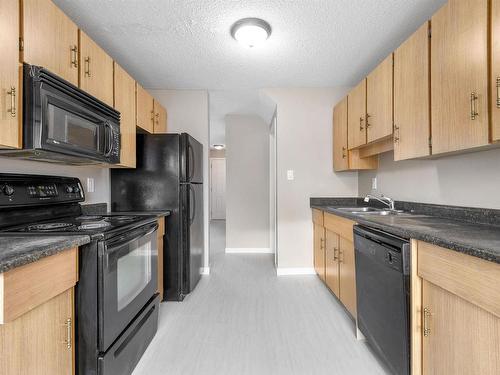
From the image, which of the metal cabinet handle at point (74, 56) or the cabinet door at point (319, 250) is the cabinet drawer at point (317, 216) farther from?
the metal cabinet handle at point (74, 56)

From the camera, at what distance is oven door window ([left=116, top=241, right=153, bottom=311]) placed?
4.57 ft

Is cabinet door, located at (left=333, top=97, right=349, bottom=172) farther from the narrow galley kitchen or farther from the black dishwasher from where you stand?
Answer: the black dishwasher

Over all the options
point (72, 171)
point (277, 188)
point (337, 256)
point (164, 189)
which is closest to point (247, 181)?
point (277, 188)

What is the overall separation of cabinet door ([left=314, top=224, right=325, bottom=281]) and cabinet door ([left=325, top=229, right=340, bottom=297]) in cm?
11

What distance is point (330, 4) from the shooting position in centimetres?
174

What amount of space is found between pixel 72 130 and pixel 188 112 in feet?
6.49

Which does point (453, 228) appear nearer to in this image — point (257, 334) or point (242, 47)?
point (257, 334)

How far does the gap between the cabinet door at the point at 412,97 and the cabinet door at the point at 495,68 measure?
40cm

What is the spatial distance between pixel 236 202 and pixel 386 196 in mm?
2472

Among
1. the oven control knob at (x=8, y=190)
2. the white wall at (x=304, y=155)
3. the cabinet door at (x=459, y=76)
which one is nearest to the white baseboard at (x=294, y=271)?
the white wall at (x=304, y=155)

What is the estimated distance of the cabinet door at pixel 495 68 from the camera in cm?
109

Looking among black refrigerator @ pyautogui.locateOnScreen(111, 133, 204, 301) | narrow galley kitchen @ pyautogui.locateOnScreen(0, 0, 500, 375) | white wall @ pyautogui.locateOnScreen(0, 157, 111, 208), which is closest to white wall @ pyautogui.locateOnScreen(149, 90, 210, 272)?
narrow galley kitchen @ pyautogui.locateOnScreen(0, 0, 500, 375)

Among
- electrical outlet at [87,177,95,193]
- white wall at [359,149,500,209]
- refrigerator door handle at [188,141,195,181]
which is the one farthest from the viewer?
refrigerator door handle at [188,141,195,181]

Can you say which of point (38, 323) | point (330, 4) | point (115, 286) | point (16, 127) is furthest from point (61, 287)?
point (330, 4)
